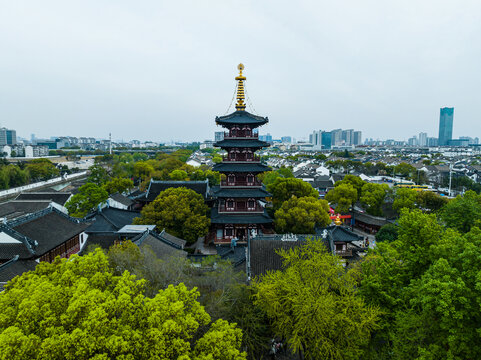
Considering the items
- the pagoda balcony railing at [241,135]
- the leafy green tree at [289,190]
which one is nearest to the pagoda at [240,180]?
the pagoda balcony railing at [241,135]

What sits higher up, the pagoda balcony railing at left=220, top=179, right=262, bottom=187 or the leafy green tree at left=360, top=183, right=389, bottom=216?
the pagoda balcony railing at left=220, top=179, right=262, bottom=187

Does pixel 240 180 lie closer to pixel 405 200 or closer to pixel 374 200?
pixel 374 200

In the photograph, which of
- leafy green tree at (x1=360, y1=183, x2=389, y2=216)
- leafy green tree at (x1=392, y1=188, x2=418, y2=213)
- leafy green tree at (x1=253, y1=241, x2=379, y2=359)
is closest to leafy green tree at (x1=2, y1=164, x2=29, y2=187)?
leafy green tree at (x1=360, y1=183, x2=389, y2=216)

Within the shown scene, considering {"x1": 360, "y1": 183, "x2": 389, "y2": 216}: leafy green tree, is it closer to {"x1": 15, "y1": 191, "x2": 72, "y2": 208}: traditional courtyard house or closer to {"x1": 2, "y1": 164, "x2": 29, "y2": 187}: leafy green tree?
{"x1": 15, "y1": 191, "x2": 72, "y2": 208}: traditional courtyard house

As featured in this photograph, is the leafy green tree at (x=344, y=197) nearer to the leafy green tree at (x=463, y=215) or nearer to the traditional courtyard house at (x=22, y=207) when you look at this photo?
the leafy green tree at (x=463, y=215)

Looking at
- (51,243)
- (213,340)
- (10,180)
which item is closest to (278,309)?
(213,340)
